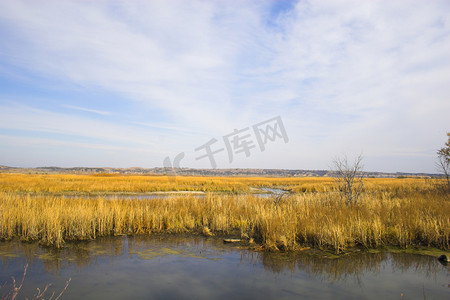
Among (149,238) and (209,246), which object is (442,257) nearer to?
(209,246)

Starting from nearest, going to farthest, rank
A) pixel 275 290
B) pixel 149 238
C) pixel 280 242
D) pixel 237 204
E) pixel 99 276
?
pixel 275 290 < pixel 99 276 < pixel 280 242 < pixel 149 238 < pixel 237 204

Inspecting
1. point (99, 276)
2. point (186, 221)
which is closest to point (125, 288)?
point (99, 276)

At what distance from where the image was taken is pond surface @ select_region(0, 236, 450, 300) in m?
5.23

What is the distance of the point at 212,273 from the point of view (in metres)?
6.29

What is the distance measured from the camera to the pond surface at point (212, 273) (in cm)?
523

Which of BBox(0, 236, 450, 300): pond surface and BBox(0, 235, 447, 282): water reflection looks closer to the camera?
BBox(0, 236, 450, 300): pond surface

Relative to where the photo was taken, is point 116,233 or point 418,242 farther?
point 116,233

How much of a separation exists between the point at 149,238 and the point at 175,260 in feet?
7.94

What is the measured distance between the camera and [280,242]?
25.8 feet

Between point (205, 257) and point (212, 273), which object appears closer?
point (212, 273)

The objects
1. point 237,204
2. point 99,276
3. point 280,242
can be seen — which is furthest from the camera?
point 237,204

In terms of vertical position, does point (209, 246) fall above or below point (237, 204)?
below

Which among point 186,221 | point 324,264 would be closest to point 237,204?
point 186,221

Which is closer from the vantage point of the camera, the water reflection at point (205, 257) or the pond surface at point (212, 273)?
the pond surface at point (212, 273)
